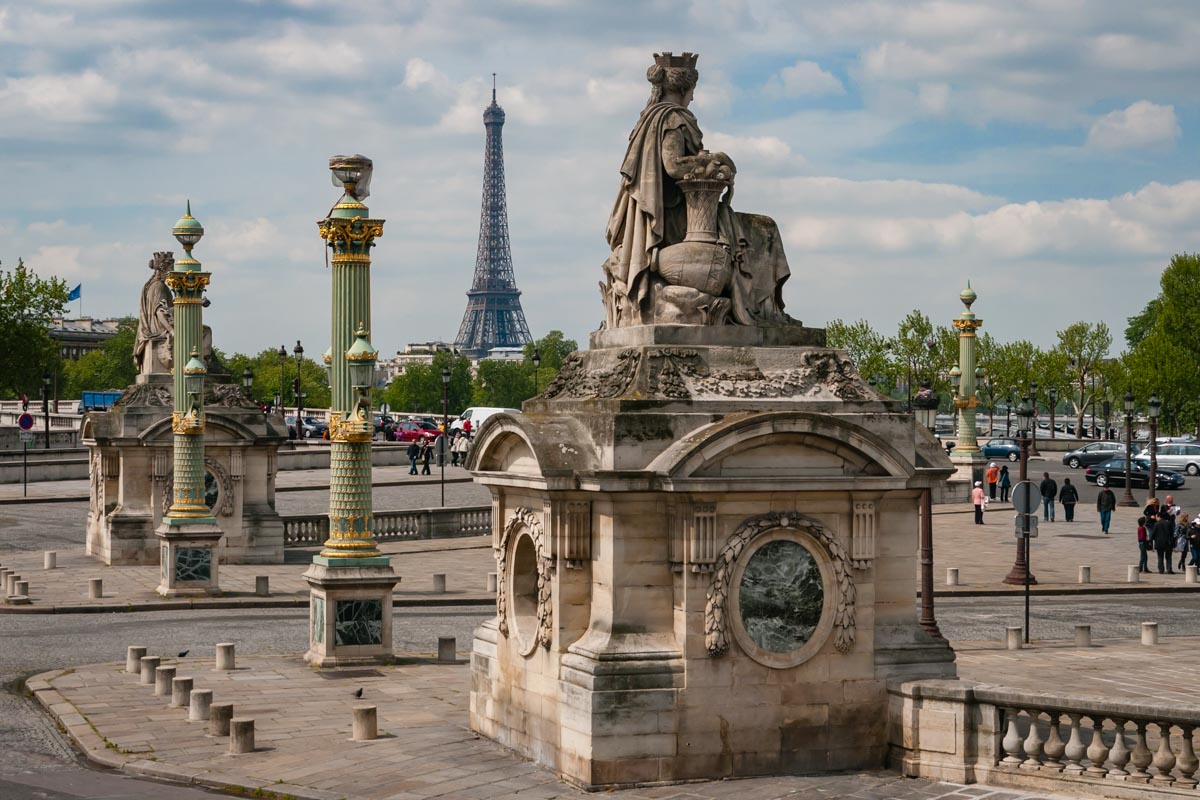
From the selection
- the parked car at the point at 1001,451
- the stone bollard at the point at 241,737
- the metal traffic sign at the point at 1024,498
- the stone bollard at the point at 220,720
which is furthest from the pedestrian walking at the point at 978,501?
the stone bollard at the point at 241,737

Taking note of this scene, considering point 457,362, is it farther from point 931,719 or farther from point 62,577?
point 931,719

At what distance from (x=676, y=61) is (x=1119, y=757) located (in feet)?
28.2

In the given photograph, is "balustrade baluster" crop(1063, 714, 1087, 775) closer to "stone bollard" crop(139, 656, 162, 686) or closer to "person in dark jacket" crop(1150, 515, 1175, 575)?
"stone bollard" crop(139, 656, 162, 686)

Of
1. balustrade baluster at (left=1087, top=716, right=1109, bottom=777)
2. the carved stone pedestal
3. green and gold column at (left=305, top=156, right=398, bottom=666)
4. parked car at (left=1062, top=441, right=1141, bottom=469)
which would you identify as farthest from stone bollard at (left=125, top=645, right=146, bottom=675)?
parked car at (left=1062, top=441, right=1141, bottom=469)

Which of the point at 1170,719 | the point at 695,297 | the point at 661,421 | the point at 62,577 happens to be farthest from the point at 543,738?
the point at 62,577

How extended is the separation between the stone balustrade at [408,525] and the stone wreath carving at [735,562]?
2880cm

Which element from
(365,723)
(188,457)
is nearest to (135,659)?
(365,723)

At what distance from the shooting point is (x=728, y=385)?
16422 millimetres

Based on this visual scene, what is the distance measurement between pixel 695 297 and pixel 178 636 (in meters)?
14.8

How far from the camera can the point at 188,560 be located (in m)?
33.1

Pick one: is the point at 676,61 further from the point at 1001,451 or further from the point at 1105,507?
the point at 1001,451

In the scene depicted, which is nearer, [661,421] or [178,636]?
[661,421]

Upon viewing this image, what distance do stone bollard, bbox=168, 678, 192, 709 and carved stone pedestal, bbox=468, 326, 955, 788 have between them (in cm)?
570

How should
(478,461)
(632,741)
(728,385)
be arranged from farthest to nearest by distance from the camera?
1. (478,461)
2. (728,385)
3. (632,741)
